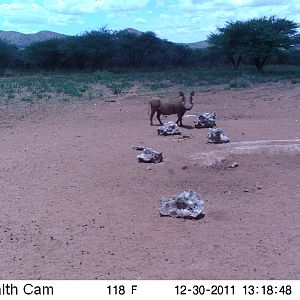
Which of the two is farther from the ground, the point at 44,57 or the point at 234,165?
the point at 44,57

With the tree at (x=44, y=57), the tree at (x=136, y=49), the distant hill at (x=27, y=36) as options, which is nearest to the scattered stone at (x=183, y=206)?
the tree at (x=44, y=57)

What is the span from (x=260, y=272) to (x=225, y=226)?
126 centimetres

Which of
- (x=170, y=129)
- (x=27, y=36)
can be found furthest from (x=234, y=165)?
A: (x=27, y=36)

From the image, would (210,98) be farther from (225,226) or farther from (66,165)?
(225,226)

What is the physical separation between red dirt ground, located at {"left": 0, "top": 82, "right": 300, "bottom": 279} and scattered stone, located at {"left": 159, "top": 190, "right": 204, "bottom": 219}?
4.0 inches

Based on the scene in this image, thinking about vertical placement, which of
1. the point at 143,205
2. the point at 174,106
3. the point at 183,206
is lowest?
the point at 143,205

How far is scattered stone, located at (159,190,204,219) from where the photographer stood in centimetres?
641

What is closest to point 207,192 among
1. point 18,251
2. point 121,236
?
point 121,236

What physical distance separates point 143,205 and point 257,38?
30172 millimetres

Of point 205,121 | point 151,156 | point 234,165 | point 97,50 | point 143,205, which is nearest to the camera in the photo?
point 143,205

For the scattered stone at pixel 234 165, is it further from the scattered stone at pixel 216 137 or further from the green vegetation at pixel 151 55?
the green vegetation at pixel 151 55

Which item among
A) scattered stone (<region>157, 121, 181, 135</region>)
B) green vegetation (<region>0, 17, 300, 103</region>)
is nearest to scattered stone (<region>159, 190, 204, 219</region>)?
scattered stone (<region>157, 121, 181, 135</region>)

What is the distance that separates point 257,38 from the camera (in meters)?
35.2

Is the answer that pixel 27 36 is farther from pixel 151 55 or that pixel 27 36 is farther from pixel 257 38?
pixel 257 38
